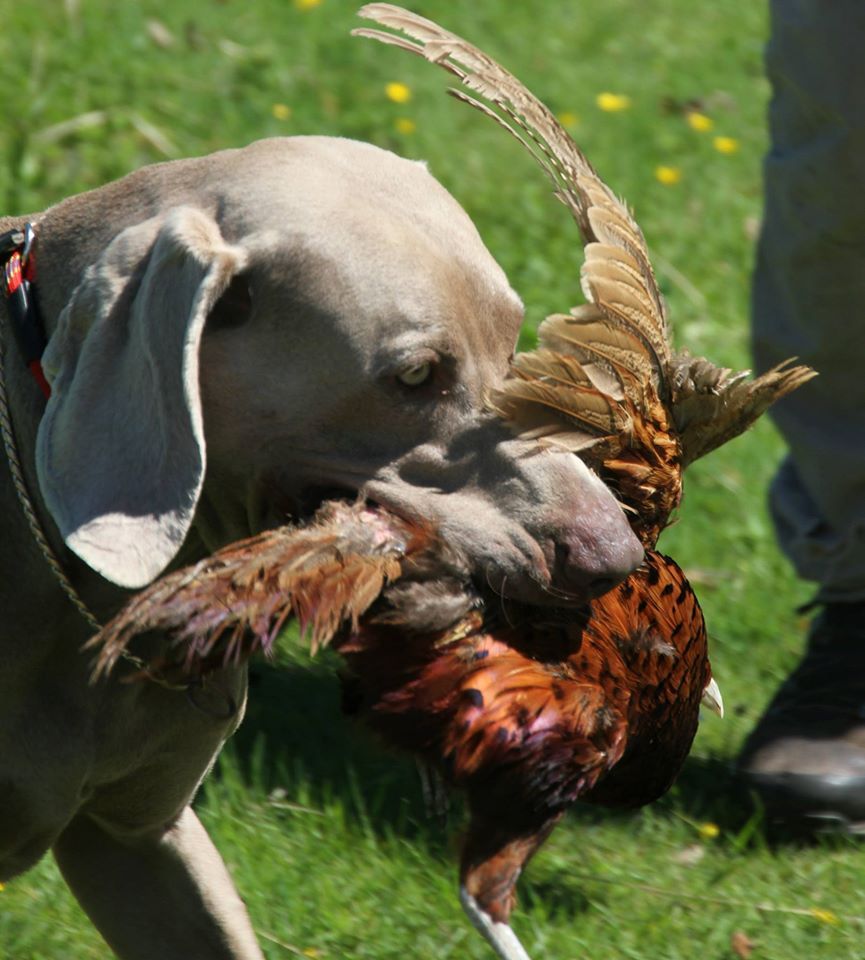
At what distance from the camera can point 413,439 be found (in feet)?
8.57

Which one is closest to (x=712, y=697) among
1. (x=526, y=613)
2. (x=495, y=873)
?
(x=526, y=613)

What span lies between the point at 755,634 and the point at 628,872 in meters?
1.11

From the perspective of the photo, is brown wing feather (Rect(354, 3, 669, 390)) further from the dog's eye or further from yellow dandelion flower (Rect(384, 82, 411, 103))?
yellow dandelion flower (Rect(384, 82, 411, 103))

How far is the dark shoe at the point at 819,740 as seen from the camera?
146 inches

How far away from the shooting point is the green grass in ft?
11.1

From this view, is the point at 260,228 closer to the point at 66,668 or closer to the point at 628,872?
the point at 66,668

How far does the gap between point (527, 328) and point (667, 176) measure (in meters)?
1.47

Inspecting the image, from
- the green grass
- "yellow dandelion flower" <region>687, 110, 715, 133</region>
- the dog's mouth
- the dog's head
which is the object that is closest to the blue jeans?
the green grass

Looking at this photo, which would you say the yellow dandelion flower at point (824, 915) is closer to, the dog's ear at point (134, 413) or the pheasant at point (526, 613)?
the pheasant at point (526, 613)

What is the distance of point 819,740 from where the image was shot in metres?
3.81

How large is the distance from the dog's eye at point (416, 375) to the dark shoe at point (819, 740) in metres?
1.55

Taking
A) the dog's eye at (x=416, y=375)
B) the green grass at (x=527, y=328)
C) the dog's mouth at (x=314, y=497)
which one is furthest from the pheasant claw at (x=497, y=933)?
the dog's eye at (x=416, y=375)

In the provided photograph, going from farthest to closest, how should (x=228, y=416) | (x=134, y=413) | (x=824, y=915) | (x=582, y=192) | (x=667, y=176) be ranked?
(x=667, y=176), (x=824, y=915), (x=582, y=192), (x=228, y=416), (x=134, y=413)

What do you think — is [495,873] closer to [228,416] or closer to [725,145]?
[228,416]
